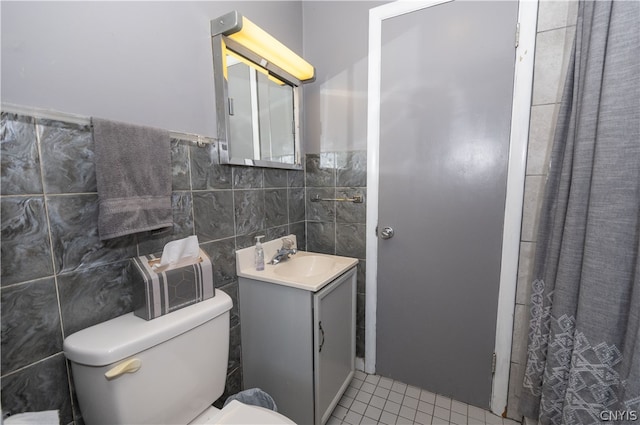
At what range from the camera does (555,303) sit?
952mm

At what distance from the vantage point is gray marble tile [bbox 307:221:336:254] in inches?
67.7

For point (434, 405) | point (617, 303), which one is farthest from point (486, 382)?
point (617, 303)

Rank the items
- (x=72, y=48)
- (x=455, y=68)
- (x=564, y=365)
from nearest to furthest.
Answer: (x=72, y=48) → (x=564, y=365) → (x=455, y=68)

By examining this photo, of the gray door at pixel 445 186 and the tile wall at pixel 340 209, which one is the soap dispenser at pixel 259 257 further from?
the gray door at pixel 445 186

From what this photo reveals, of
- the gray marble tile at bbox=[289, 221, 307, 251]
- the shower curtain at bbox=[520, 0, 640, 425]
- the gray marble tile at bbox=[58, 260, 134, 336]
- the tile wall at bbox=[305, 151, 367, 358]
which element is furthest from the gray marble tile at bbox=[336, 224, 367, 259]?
the gray marble tile at bbox=[58, 260, 134, 336]

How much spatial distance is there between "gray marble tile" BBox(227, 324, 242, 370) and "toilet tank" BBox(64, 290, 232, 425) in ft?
0.95

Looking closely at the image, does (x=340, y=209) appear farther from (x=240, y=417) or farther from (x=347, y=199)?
(x=240, y=417)

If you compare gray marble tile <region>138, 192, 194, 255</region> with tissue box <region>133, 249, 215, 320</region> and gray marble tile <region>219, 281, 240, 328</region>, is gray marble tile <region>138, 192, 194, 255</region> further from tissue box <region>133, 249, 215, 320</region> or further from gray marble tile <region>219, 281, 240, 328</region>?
gray marble tile <region>219, 281, 240, 328</region>

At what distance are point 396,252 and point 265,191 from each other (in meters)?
0.83

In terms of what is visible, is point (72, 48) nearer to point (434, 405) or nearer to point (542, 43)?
point (542, 43)

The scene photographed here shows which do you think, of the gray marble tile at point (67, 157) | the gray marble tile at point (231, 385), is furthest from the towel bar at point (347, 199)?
the gray marble tile at point (67, 157)

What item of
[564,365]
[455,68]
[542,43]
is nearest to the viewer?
[564,365]

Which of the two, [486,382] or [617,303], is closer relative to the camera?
[617,303]

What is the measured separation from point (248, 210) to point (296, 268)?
44 centimetres
